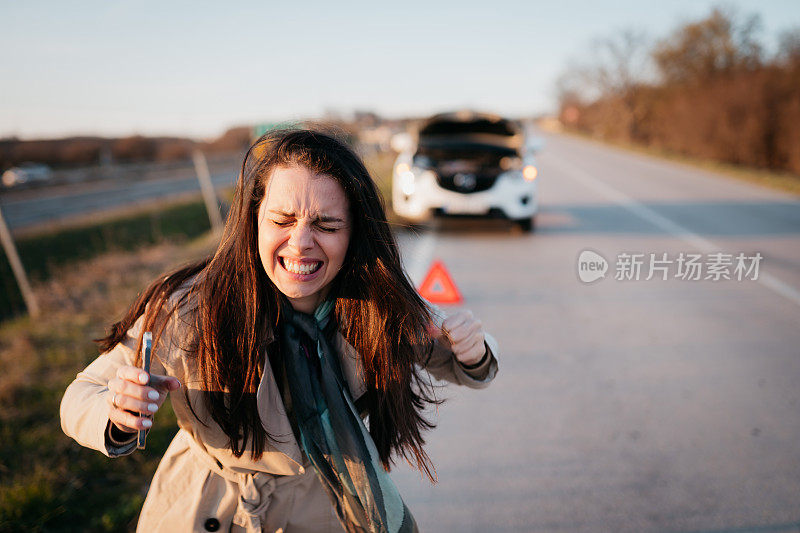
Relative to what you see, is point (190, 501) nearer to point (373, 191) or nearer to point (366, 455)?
point (366, 455)

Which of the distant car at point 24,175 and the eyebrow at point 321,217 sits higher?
the eyebrow at point 321,217

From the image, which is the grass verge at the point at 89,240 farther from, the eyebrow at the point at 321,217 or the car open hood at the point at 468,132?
the eyebrow at the point at 321,217

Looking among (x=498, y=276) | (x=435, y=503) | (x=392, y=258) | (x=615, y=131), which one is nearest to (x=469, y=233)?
(x=498, y=276)

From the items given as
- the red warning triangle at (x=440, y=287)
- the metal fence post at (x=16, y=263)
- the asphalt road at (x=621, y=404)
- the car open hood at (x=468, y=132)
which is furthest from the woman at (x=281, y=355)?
the car open hood at (x=468, y=132)

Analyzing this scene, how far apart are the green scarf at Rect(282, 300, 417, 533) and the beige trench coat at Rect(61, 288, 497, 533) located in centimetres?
7

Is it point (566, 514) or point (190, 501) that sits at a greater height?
point (190, 501)

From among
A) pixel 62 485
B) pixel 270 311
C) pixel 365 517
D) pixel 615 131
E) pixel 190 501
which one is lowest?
pixel 615 131

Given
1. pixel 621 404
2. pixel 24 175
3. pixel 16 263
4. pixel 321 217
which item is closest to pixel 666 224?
pixel 621 404

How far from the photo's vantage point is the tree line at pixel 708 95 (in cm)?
1917

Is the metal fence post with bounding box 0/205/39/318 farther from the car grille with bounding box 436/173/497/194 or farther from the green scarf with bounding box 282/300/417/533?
the green scarf with bounding box 282/300/417/533

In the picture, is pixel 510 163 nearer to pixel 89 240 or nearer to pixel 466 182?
pixel 466 182

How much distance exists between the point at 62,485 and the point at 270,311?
1926mm

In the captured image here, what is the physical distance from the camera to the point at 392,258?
169cm

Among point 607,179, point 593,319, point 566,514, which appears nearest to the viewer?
point 566,514
